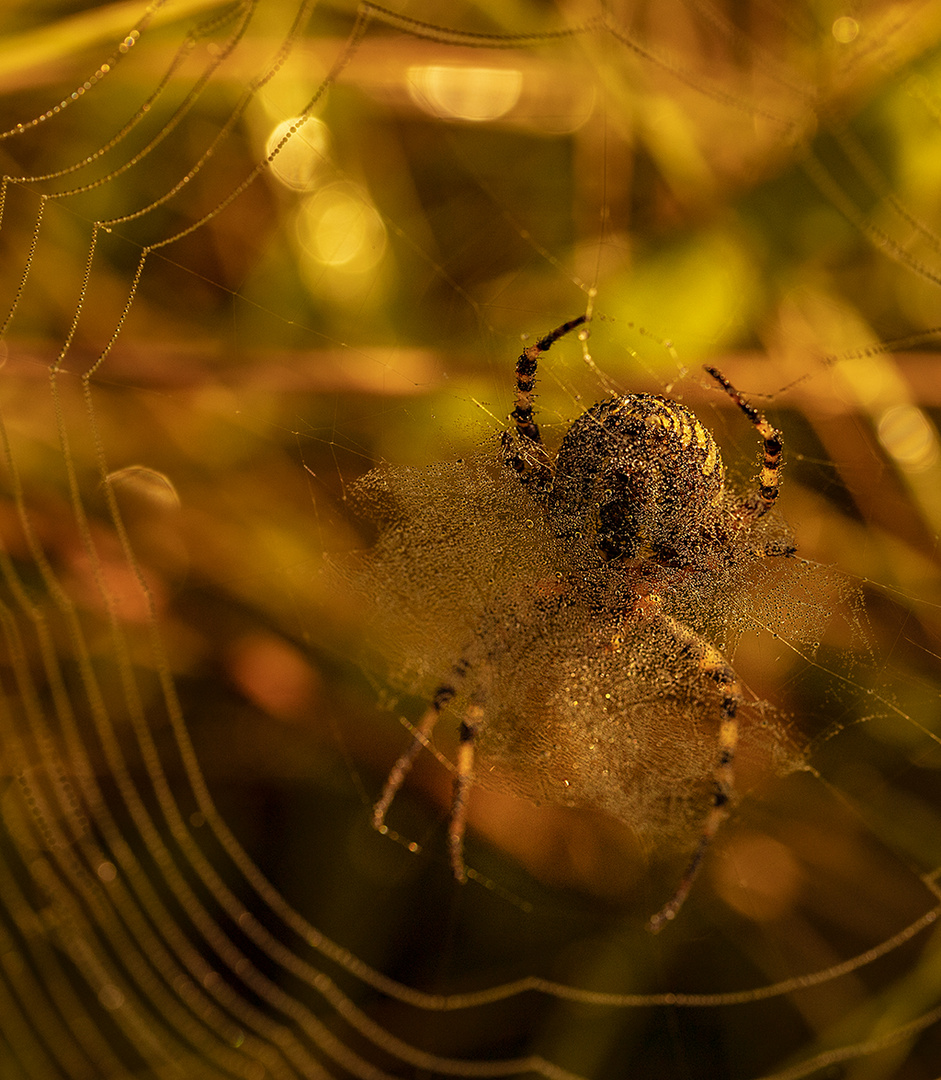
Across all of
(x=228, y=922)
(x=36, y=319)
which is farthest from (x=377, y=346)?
(x=228, y=922)

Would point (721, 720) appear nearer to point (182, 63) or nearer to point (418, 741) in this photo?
point (418, 741)

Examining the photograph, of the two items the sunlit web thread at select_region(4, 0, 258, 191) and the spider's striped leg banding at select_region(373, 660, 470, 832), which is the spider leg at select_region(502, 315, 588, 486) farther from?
the sunlit web thread at select_region(4, 0, 258, 191)

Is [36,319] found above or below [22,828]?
above

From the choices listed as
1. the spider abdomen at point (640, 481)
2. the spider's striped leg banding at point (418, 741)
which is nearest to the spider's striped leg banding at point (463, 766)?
the spider's striped leg banding at point (418, 741)

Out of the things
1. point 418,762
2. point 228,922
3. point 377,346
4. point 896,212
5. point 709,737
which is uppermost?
point 896,212

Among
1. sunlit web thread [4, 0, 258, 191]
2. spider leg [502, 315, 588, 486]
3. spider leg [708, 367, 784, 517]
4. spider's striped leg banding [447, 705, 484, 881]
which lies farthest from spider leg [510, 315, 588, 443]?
sunlit web thread [4, 0, 258, 191]

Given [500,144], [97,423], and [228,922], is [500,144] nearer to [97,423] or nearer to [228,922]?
[97,423]
